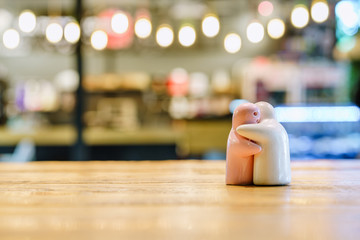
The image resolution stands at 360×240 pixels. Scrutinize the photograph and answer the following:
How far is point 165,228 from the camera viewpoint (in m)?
0.54

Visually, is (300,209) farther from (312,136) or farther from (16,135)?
(16,135)

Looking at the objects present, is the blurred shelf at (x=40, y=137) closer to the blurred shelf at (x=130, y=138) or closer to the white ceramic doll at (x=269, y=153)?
the blurred shelf at (x=130, y=138)

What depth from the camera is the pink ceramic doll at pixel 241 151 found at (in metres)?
0.90

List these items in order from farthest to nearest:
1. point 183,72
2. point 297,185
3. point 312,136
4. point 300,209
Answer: point 183,72
point 312,136
point 297,185
point 300,209

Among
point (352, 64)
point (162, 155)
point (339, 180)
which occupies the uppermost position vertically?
point (352, 64)

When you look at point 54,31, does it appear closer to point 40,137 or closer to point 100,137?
point 40,137

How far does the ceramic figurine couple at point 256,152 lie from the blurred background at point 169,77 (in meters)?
2.22

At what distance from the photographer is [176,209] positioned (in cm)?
66

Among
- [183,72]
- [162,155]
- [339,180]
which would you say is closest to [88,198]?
[339,180]

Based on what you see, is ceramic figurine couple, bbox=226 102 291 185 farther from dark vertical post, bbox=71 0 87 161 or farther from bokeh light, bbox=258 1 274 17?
bokeh light, bbox=258 1 274 17

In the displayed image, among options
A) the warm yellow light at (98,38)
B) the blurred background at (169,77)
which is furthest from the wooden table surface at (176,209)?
the warm yellow light at (98,38)

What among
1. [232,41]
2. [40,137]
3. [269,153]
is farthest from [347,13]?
[269,153]

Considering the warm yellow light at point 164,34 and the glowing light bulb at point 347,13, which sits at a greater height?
the glowing light bulb at point 347,13

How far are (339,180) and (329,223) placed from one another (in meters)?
0.49
